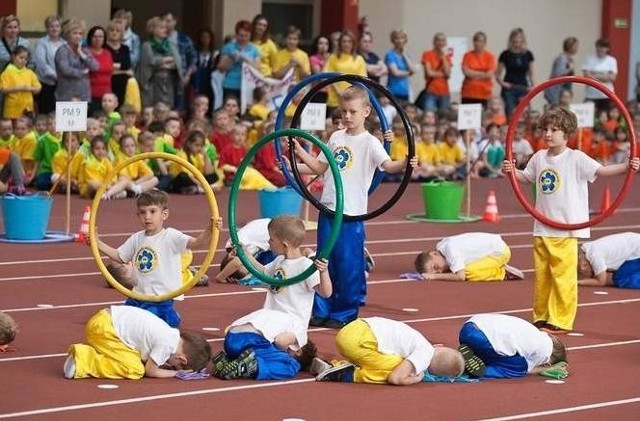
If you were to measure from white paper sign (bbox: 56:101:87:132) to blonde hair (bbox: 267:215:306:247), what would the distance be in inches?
253

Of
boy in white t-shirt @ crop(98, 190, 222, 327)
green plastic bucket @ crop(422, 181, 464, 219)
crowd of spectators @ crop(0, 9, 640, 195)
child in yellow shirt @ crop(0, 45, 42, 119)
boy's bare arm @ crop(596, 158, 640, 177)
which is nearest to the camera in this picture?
boy in white t-shirt @ crop(98, 190, 222, 327)

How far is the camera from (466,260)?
47.8ft

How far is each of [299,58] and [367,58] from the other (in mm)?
1442

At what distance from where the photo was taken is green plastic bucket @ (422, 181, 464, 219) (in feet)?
61.4

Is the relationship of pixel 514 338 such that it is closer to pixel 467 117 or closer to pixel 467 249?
pixel 467 249

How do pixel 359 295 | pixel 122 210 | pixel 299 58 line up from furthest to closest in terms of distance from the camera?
1. pixel 299 58
2. pixel 122 210
3. pixel 359 295

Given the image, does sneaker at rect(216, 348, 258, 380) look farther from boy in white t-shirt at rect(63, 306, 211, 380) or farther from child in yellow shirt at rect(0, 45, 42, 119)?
child in yellow shirt at rect(0, 45, 42, 119)

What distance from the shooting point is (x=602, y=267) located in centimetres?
1440

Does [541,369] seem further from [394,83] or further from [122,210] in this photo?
[394,83]

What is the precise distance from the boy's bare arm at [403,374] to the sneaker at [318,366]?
45 centimetres

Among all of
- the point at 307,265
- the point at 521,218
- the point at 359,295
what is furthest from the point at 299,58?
the point at 307,265

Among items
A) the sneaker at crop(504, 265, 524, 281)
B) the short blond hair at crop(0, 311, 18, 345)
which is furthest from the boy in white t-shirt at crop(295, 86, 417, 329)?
the sneaker at crop(504, 265, 524, 281)

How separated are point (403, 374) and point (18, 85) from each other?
11.9m

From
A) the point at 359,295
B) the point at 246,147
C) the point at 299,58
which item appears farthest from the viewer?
the point at 299,58
